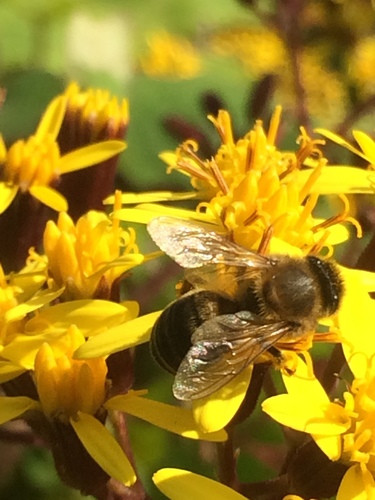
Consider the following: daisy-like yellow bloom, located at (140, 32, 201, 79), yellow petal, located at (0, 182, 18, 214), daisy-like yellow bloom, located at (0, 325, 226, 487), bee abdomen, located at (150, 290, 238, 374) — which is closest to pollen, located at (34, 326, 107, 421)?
daisy-like yellow bloom, located at (0, 325, 226, 487)

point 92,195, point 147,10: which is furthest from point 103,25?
point 92,195

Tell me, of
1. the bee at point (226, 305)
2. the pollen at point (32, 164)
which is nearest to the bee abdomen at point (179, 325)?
the bee at point (226, 305)

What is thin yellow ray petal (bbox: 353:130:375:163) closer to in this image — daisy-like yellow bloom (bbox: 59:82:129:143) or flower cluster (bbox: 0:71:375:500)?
flower cluster (bbox: 0:71:375:500)

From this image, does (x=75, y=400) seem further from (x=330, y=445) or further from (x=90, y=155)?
(x=90, y=155)

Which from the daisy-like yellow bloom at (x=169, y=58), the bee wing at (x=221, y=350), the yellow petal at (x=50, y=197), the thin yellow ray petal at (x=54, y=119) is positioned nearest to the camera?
the bee wing at (x=221, y=350)

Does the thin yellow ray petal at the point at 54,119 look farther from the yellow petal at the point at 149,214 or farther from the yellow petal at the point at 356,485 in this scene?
the yellow petal at the point at 356,485

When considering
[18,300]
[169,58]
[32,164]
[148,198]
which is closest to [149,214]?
[148,198]

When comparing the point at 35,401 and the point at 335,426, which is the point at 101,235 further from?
the point at 335,426

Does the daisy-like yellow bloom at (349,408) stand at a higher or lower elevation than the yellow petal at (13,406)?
higher
